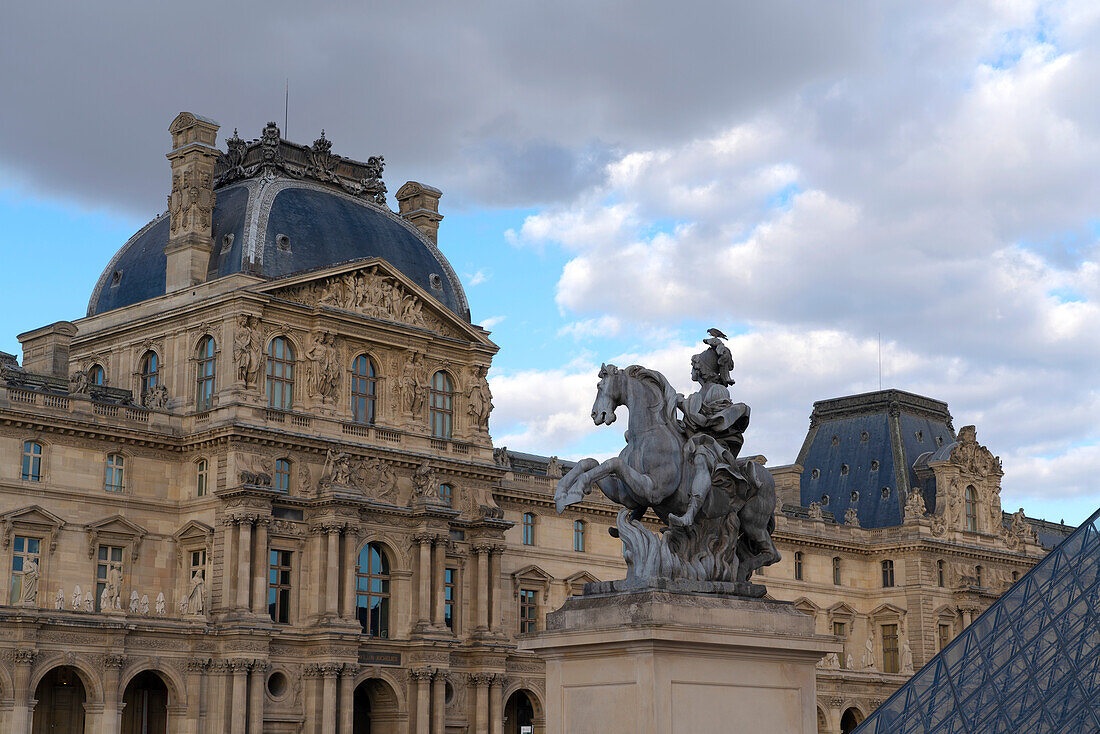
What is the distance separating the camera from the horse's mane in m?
13.5

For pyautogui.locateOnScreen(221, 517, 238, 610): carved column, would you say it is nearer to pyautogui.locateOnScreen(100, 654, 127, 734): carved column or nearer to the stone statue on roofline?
pyautogui.locateOnScreen(100, 654, 127, 734): carved column

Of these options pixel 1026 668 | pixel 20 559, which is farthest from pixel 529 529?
pixel 1026 668

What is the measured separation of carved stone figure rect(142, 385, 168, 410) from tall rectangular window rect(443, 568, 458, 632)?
11.0 m

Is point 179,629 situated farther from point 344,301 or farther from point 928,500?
point 928,500

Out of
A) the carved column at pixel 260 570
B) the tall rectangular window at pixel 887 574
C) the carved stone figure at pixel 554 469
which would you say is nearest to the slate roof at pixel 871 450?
the tall rectangular window at pixel 887 574

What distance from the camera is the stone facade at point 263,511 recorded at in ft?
151

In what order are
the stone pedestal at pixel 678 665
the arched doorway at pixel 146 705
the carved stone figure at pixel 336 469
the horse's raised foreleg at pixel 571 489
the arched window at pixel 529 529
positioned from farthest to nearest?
1. the arched window at pixel 529 529
2. the carved stone figure at pixel 336 469
3. the arched doorway at pixel 146 705
4. the horse's raised foreleg at pixel 571 489
5. the stone pedestal at pixel 678 665

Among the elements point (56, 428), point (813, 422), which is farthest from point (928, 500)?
point (56, 428)

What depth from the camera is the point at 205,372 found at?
5050 centimetres

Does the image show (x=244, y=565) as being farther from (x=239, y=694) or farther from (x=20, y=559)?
(x=20, y=559)

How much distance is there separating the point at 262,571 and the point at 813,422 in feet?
156

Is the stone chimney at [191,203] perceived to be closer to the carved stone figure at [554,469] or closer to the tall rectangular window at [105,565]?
the tall rectangular window at [105,565]

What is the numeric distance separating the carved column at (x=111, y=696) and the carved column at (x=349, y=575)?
299 inches

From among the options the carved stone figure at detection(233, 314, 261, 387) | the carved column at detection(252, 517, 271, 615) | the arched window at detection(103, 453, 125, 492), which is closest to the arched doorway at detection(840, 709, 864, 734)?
the carved column at detection(252, 517, 271, 615)
